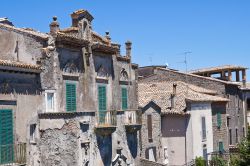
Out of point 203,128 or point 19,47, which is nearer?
point 19,47

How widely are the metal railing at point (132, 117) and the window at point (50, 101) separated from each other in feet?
18.6

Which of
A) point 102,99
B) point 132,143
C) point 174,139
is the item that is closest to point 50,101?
point 102,99

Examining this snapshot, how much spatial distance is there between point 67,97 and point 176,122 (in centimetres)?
1476

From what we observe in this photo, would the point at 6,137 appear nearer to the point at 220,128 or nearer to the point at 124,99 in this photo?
the point at 124,99

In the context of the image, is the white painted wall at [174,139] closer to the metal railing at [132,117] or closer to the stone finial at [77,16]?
the metal railing at [132,117]

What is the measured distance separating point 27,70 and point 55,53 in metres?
2.60

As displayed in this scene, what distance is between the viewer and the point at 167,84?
42406 millimetres

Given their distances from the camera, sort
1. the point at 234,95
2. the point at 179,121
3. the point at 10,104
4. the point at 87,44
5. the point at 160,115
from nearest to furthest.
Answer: the point at 10,104 < the point at 87,44 < the point at 160,115 < the point at 179,121 < the point at 234,95

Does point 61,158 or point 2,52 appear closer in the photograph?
point 61,158

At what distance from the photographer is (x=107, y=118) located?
2570 cm

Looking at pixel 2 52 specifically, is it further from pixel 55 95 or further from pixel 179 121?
pixel 179 121

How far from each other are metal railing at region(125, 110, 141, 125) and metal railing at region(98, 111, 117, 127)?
1.46 meters

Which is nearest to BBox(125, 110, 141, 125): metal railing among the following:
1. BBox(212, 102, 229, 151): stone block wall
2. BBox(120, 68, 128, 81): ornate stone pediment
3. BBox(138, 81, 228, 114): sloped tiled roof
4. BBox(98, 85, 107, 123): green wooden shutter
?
BBox(98, 85, 107, 123): green wooden shutter

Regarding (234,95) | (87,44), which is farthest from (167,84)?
(87,44)
